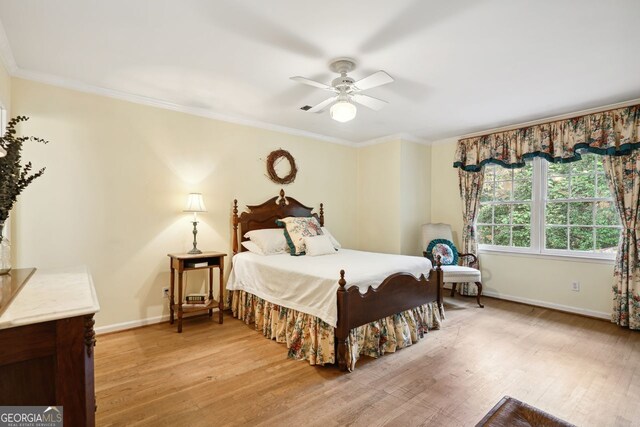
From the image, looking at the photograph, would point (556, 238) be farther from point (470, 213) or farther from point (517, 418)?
point (517, 418)

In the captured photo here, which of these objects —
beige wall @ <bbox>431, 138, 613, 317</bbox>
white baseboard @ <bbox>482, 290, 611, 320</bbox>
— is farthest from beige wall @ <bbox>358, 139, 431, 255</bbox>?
white baseboard @ <bbox>482, 290, 611, 320</bbox>

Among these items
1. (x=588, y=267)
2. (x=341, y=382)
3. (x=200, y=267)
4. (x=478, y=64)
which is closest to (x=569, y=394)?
(x=341, y=382)

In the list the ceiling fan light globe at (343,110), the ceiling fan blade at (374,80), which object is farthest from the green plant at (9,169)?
the ceiling fan blade at (374,80)

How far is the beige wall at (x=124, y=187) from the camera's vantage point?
2887 millimetres

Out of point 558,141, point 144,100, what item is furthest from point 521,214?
point 144,100

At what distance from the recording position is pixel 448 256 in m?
4.54

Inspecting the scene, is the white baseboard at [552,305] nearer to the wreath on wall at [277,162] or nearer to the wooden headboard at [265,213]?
the wooden headboard at [265,213]

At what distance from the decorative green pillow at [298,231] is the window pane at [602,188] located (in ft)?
11.1

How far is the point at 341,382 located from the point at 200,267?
1.90m

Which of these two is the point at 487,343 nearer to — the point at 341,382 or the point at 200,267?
the point at 341,382

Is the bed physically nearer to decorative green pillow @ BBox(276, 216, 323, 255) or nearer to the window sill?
decorative green pillow @ BBox(276, 216, 323, 255)

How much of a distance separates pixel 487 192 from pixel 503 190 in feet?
0.75

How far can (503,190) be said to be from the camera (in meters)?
4.57

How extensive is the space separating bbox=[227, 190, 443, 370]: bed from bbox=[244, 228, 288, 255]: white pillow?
5.5 inches
